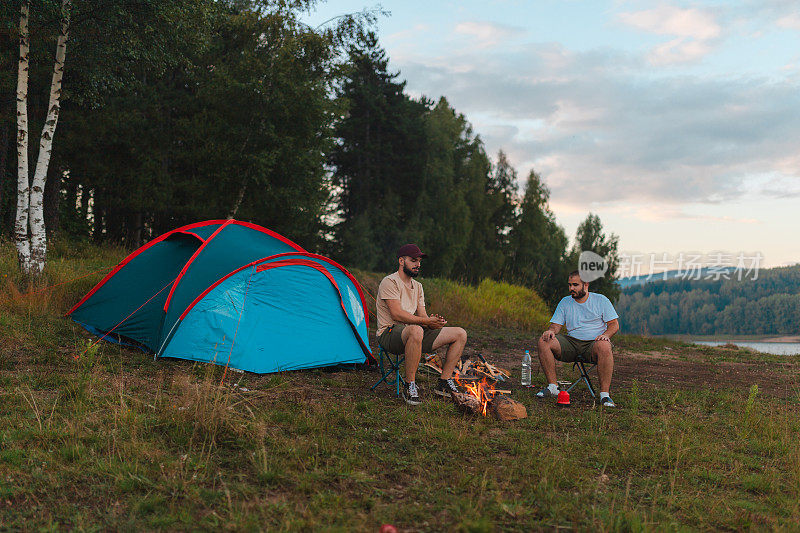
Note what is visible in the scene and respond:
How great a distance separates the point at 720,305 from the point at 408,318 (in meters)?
66.8

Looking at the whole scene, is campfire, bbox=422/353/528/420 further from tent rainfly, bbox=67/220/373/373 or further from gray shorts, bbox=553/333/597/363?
tent rainfly, bbox=67/220/373/373

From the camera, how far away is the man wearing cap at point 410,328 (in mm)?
6086

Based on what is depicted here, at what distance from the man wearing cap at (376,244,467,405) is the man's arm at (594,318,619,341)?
144cm

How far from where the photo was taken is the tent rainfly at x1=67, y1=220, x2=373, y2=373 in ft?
23.1

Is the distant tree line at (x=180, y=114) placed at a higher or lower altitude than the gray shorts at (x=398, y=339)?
higher

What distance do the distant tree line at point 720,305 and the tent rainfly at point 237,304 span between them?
148ft

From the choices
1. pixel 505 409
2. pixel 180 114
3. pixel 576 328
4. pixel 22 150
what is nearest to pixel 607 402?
pixel 576 328

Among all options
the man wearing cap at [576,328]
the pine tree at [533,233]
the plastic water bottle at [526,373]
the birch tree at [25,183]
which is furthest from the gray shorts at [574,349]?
the pine tree at [533,233]

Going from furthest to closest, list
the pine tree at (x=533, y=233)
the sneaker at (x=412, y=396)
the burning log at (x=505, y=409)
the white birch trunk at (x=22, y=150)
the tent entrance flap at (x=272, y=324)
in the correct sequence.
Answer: the pine tree at (x=533, y=233) < the white birch trunk at (x=22, y=150) < the tent entrance flap at (x=272, y=324) < the sneaker at (x=412, y=396) < the burning log at (x=505, y=409)

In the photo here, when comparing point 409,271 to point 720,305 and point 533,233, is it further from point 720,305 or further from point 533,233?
point 720,305

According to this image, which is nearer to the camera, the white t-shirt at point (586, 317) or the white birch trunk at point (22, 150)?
the white t-shirt at point (586, 317)

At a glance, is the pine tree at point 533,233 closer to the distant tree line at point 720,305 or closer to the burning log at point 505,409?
the distant tree line at point 720,305

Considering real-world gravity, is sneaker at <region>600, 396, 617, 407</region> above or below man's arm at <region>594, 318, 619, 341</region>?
below

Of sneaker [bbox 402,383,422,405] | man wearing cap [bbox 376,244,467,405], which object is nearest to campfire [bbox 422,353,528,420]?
man wearing cap [bbox 376,244,467,405]
